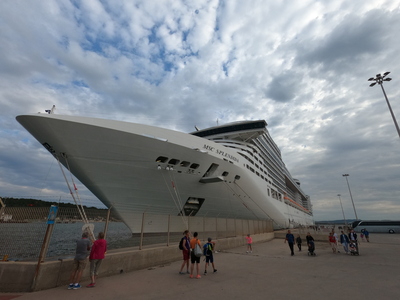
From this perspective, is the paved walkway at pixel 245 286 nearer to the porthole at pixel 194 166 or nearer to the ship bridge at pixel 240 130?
the porthole at pixel 194 166

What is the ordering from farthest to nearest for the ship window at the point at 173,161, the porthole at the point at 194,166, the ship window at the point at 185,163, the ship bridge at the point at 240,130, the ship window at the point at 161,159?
the ship bridge at the point at 240,130 → the porthole at the point at 194,166 → the ship window at the point at 185,163 → the ship window at the point at 173,161 → the ship window at the point at 161,159

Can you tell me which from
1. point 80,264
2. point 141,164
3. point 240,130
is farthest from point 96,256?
point 240,130

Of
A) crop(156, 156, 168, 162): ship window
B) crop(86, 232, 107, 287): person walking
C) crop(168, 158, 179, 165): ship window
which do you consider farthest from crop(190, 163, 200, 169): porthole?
crop(86, 232, 107, 287): person walking

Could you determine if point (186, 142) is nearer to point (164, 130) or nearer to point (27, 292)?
point (164, 130)

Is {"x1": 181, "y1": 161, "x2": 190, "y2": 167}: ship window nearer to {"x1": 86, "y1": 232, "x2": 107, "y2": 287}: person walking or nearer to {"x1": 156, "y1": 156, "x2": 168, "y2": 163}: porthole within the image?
{"x1": 156, "y1": 156, "x2": 168, "y2": 163}: porthole

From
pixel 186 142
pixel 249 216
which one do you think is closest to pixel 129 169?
pixel 186 142

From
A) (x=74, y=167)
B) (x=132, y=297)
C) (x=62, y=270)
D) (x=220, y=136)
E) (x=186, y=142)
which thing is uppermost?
(x=220, y=136)

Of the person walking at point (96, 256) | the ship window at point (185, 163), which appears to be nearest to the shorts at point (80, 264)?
the person walking at point (96, 256)

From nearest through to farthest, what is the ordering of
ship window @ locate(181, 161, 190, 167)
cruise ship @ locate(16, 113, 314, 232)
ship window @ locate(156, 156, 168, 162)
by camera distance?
1. cruise ship @ locate(16, 113, 314, 232)
2. ship window @ locate(156, 156, 168, 162)
3. ship window @ locate(181, 161, 190, 167)

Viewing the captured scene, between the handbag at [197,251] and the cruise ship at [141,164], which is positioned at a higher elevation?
the cruise ship at [141,164]

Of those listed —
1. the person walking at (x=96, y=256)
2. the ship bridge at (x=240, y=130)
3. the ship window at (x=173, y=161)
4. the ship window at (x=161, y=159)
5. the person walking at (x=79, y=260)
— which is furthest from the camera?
the ship bridge at (x=240, y=130)

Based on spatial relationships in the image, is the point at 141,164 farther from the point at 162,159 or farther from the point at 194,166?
the point at 194,166

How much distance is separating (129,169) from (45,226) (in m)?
6.17

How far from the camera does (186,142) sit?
13.2m
